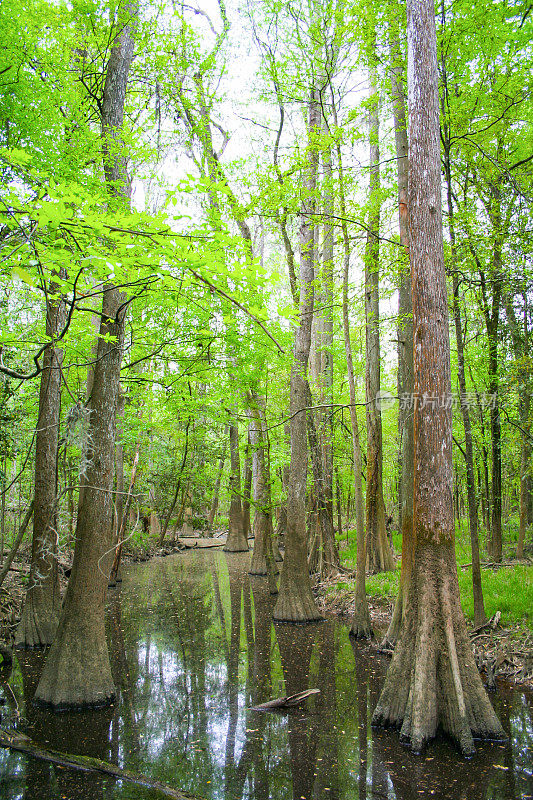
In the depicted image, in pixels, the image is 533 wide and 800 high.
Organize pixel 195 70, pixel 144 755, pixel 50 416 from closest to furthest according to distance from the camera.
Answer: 1. pixel 144 755
2. pixel 50 416
3. pixel 195 70

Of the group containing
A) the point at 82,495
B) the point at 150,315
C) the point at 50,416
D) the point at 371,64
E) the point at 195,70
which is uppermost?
the point at 195,70

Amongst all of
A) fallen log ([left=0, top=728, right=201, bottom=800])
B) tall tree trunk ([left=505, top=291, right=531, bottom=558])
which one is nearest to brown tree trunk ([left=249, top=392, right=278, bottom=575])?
tall tree trunk ([left=505, top=291, right=531, bottom=558])

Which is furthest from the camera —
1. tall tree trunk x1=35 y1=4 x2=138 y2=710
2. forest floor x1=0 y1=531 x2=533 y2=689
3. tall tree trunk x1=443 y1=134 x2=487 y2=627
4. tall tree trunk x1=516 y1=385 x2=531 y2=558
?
tall tree trunk x1=516 y1=385 x2=531 y2=558

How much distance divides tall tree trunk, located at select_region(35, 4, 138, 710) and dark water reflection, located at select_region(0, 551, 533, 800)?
10.7 inches

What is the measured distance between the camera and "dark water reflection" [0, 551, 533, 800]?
405cm

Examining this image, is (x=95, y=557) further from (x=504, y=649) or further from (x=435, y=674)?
(x=504, y=649)

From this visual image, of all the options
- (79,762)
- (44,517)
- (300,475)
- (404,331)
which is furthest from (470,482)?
(44,517)

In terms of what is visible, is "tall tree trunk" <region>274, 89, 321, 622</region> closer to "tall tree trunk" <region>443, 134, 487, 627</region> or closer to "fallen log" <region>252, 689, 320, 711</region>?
"tall tree trunk" <region>443, 134, 487, 627</region>

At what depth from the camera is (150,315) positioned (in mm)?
9281

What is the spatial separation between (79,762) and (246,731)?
1.61 meters

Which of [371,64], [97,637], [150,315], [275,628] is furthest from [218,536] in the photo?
[371,64]

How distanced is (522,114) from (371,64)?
2.54 metres

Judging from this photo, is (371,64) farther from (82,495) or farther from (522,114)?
(82,495)

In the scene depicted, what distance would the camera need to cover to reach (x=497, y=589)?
8.11 meters
